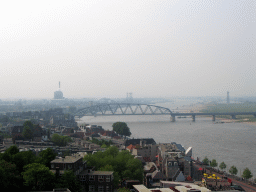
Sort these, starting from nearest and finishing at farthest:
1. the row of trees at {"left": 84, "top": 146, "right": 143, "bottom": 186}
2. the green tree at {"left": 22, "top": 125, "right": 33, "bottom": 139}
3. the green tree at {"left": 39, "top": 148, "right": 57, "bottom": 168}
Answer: the green tree at {"left": 39, "top": 148, "right": 57, "bottom": 168} → the row of trees at {"left": 84, "top": 146, "right": 143, "bottom": 186} → the green tree at {"left": 22, "top": 125, "right": 33, "bottom": 139}

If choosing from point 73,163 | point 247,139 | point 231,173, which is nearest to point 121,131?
point 247,139

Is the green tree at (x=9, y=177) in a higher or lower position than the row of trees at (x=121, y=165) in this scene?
higher

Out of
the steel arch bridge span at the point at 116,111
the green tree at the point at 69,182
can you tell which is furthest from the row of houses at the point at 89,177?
the steel arch bridge span at the point at 116,111

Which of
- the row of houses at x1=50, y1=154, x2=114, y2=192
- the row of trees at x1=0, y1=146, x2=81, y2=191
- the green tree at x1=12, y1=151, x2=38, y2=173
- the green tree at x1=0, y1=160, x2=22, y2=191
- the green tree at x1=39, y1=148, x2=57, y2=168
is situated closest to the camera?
the green tree at x1=0, y1=160, x2=22, y2=191

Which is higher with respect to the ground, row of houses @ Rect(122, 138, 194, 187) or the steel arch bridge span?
the steel arch bridge span

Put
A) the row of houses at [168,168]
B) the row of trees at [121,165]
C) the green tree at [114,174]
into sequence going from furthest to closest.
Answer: the row of houses at [168,168], the row of trees at [121,165], the green tree at [114,174]

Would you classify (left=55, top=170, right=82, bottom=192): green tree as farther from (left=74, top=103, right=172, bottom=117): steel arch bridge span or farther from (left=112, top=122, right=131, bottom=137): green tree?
(left=74, top=103, right=172, bottom=117): steel arch bridge span

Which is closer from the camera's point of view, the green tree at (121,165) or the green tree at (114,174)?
A: the green tree at (114,174)

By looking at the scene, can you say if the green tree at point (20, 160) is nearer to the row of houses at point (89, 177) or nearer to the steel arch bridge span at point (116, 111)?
the row of houses at point (89, 177)

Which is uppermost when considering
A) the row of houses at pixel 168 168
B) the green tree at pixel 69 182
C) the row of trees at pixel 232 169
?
the green tree at pixel 69 182

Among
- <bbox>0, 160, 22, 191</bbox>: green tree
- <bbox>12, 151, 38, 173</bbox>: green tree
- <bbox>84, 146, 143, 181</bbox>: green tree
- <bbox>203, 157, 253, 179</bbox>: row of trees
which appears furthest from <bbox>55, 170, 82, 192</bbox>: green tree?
<bbox>203, 157, 253, 179</bbox>: row of trees
